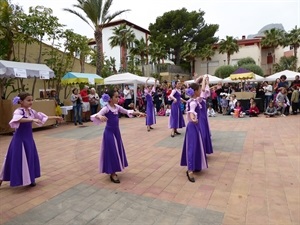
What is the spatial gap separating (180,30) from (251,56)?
1224 centimetres

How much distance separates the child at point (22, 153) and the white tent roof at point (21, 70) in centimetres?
559

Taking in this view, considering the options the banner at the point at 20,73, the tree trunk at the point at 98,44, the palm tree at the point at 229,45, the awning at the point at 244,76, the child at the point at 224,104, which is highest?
the palm tree at the point at 229,45

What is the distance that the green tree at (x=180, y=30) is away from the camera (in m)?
40.7

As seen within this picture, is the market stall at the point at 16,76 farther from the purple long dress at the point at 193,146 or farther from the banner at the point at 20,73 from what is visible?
the purple long dress at the point at 193,146

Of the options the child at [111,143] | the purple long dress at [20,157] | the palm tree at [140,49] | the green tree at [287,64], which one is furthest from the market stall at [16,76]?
the green tree at [287,64]

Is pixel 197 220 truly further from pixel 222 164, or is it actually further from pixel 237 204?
pixel 222 164

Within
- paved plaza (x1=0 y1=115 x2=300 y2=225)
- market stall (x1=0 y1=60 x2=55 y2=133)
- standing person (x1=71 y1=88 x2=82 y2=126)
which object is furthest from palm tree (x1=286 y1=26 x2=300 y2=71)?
market stall (x1=0 y1=60 x2=55 y2=133)

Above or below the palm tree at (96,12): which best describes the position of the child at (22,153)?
below

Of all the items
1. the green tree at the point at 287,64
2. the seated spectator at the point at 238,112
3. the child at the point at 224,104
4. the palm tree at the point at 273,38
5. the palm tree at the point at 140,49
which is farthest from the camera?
the palm tree at the point at 273,38

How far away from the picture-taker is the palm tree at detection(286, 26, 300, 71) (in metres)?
40.5

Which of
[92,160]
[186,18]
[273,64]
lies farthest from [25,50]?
[273,64]

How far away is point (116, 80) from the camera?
15734 millimetres

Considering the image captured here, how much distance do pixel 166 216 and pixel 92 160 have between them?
3.07 meters

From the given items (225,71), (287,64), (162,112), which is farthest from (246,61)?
(162,112)
